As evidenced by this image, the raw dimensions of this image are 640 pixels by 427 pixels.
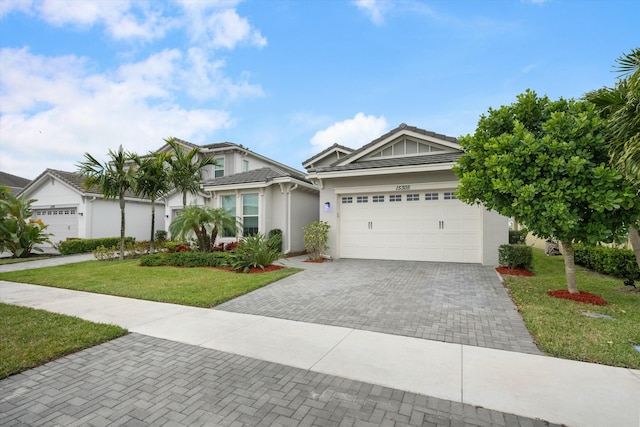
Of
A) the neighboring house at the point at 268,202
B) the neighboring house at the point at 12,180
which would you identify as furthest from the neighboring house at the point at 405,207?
the neighboring house at the point at 12,180

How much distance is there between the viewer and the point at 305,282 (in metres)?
8.34

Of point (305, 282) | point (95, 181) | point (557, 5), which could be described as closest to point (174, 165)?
point (95, 181)

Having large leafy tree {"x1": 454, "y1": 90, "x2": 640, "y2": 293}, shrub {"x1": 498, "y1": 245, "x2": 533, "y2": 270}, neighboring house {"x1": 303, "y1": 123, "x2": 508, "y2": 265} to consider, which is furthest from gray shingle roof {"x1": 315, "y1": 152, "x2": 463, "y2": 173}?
large leafy tree {"x1": 454, "y1": 90, "x2": 640, "y2": 293}

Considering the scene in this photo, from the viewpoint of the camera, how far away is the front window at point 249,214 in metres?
14.8

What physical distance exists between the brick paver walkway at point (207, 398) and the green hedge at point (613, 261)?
31.3ft

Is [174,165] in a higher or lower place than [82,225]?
higher

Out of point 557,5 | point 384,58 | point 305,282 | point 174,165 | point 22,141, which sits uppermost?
point 384,58

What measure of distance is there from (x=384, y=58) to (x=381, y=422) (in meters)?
14.2

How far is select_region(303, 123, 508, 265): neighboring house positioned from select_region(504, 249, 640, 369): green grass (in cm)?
291

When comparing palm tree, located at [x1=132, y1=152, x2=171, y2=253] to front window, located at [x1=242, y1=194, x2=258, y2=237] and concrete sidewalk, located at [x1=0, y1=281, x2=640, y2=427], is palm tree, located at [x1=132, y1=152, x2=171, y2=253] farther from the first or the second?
concrete sidewalk, located at [x1=0, y1=281, x2=640, y2=427]

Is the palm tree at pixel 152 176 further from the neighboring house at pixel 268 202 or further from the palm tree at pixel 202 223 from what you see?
the palm tree at pixel 202 223

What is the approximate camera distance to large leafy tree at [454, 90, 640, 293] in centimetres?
547

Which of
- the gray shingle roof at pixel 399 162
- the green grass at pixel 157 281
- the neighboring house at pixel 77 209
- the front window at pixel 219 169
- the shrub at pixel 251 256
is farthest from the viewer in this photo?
the front window at pixel 219 169

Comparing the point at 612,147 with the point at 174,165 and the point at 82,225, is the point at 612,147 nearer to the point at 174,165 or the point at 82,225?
the point at 174,165
